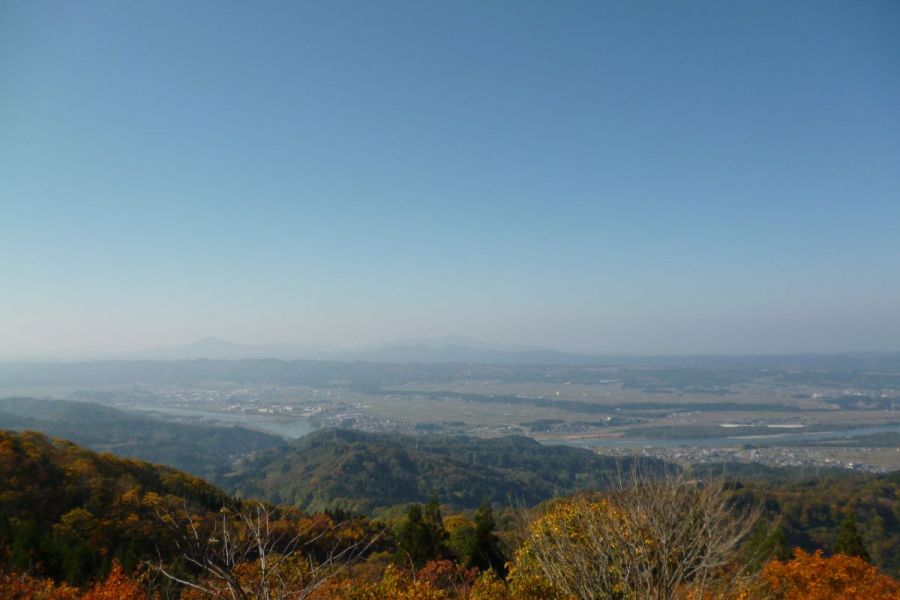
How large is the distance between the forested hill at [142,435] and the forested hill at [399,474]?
9.53 m

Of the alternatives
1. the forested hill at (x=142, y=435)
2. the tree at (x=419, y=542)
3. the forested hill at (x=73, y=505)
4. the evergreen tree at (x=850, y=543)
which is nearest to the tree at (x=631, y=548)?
the tree at (x=419, y=542)

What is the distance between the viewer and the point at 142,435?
79.8 metres

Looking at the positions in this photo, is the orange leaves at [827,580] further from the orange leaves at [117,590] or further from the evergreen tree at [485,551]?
the orange leaves at [117,590]

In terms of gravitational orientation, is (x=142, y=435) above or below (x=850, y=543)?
below

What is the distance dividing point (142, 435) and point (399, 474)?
4660 cm

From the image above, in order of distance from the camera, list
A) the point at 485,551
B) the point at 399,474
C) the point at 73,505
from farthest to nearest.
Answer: the point at 399,474, the point at 73,505, the point at 485,551

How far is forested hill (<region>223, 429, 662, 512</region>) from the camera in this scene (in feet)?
183

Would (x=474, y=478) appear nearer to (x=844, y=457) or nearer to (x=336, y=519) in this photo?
(x=336, y=519)

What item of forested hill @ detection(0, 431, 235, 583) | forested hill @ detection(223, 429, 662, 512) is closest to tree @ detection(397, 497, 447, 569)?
forested hill @ detection(0, 431, 235, 583)

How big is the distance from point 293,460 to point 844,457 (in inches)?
2907

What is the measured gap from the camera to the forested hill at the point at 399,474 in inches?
2196

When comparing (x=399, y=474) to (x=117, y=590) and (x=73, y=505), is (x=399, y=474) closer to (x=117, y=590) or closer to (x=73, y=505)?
(x=73, y=505)

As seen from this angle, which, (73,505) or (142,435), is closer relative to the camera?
(73,505)

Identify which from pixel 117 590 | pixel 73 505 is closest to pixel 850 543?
pixel 117 590
